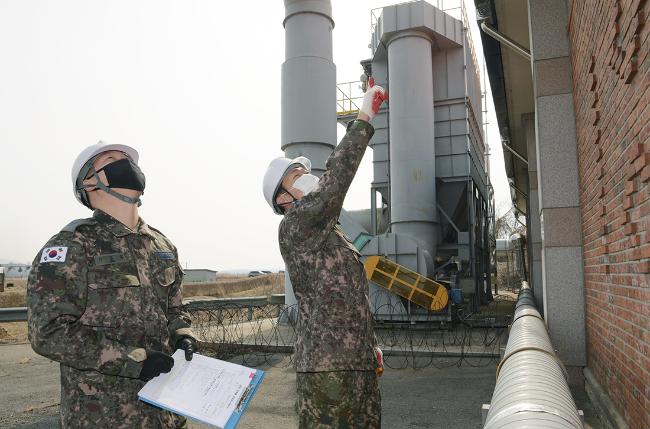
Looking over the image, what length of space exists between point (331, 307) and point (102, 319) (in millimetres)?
1230

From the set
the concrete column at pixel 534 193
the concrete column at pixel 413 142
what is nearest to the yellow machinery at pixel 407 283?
the concrete column at pixel 413 142

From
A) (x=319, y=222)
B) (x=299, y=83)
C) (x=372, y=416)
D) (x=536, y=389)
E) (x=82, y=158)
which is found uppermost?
(x=299, y=83)

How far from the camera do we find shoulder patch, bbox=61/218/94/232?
8.62ft

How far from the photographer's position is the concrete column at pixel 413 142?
48.6 ft

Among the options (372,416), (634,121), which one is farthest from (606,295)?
(372,416)

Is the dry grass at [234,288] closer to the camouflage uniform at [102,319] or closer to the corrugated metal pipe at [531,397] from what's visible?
the camouflage uniform at [102,319]

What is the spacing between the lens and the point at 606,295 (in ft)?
14.7

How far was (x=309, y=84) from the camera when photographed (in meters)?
12.0

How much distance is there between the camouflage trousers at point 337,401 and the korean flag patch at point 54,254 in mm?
1442

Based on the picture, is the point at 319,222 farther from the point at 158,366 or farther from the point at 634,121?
the point at 634,121

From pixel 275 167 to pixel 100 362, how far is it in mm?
1608

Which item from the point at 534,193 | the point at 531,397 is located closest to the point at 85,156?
the point at 531,397

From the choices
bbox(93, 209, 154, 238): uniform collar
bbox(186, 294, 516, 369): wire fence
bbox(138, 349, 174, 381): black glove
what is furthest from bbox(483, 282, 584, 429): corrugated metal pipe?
bbox(186, 294, 516, 369): wire fence

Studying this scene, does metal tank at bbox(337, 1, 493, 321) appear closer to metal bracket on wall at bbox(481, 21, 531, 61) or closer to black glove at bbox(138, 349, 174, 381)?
metal bracket on wall at bbox(481, 21, 531, 61)
